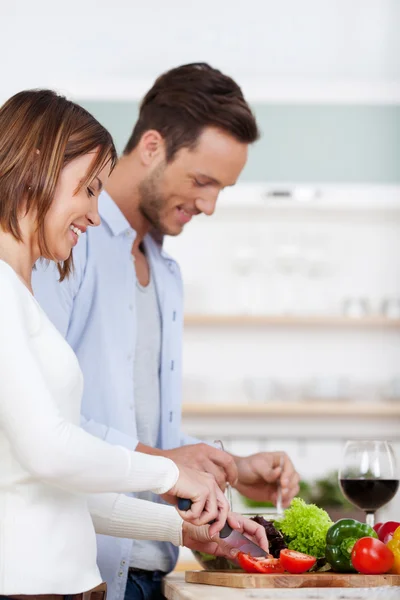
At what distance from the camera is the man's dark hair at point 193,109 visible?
7.06ft

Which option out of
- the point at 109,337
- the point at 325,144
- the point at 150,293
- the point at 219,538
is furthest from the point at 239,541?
the point at 325,144

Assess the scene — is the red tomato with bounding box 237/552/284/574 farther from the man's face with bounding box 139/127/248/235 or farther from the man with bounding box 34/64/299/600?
the man's face with bounding box 139/127/248/235

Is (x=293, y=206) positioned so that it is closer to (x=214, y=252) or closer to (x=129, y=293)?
(x=214, y=252)

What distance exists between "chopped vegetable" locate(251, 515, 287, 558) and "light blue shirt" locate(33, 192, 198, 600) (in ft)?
0.94

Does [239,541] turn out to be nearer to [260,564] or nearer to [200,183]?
[260,564]

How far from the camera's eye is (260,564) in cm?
147

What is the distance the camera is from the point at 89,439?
1158 millimetres

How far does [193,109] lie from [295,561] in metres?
1.14

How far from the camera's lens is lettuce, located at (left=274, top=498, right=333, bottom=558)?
61.1 inches

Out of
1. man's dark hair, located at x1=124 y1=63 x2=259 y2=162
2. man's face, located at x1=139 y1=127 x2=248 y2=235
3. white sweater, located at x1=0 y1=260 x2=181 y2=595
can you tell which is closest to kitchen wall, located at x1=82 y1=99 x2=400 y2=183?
man's dark hair, located at x1=124 y1=63 x2=259 y2=162

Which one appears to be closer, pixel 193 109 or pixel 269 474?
pixel 269 474

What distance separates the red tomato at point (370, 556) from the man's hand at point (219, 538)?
6.5 inches

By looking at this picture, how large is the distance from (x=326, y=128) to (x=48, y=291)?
2993 millimetres

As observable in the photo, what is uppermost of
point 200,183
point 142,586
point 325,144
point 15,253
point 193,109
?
point 325,144
